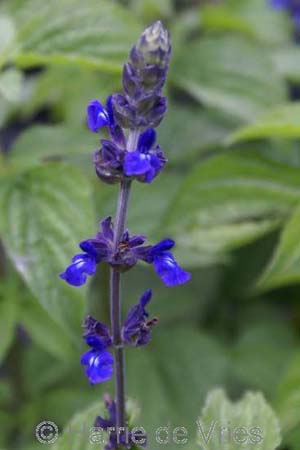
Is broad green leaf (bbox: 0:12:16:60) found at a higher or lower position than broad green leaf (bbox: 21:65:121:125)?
lower

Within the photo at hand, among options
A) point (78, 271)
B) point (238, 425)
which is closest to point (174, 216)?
point (238, 425)

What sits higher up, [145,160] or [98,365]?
[145,160]

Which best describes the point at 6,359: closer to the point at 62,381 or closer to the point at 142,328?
the point at 62,381

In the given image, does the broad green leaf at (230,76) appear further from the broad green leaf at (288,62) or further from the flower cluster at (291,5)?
the flower cluster at (291,5)

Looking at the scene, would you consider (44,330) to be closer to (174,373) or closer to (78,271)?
(174,373)

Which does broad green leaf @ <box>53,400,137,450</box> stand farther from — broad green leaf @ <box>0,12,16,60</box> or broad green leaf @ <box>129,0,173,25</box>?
broad green leaf @ <box>129,0,173,25</box>

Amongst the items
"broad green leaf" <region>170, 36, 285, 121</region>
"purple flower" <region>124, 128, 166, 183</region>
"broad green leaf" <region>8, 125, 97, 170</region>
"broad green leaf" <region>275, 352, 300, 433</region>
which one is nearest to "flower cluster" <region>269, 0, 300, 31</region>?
"broad green leaf" <region>170, 36, 285, 121</region>
